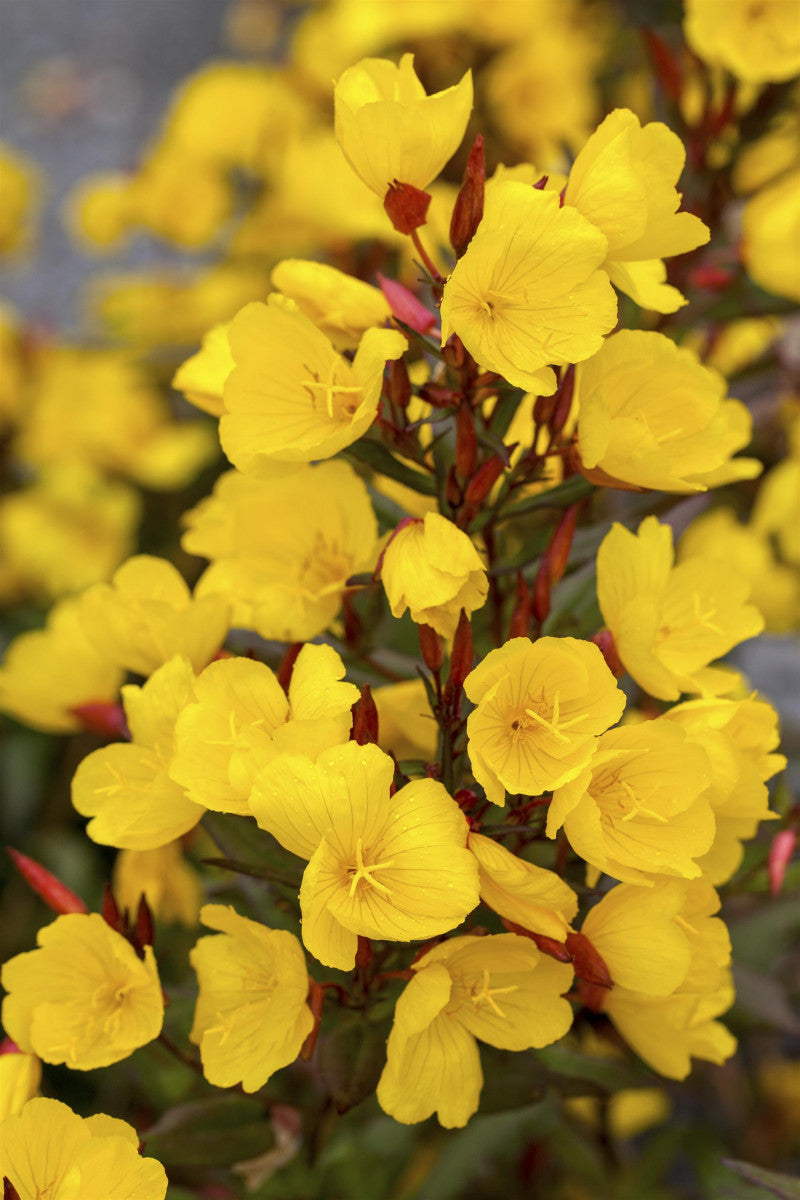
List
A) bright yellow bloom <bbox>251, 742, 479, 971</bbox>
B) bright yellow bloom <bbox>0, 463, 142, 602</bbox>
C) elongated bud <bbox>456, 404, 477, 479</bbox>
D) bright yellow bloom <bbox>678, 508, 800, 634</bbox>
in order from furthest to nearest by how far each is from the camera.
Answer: bright yellow bloom <bbox>0, 463, 142, 602</bbox>
bright yellow bloom <bbox>678, 508, 800, 634</bbox>
elongated bud <bbox>456, 404, 477, 479</bbox>
bright yellow bloom <bbox>251, 742, 479, 971</bbox>

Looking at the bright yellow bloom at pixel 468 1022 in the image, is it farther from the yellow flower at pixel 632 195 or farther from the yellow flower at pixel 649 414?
the yellow flower at pixel 632 195

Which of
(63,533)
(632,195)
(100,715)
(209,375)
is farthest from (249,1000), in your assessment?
(63,533)

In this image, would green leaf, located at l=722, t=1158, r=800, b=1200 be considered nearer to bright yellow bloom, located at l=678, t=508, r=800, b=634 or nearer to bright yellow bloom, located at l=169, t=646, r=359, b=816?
bright yellow bloom, located at l=169, t=646, r=359, b=816

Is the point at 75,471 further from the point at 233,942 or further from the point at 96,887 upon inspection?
the point at 233,942

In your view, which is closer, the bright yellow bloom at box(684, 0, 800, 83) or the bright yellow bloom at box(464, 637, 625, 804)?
the bright yellow bloom at box(464, 637, 625, 804)

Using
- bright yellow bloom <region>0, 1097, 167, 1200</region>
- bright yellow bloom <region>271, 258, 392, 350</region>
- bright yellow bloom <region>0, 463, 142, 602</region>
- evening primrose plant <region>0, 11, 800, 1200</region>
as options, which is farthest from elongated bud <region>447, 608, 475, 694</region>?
bright yellow bloom <region>0, 463, 142, 602</region>

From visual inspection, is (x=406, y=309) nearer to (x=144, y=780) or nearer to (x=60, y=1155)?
(x=144, y=780)
